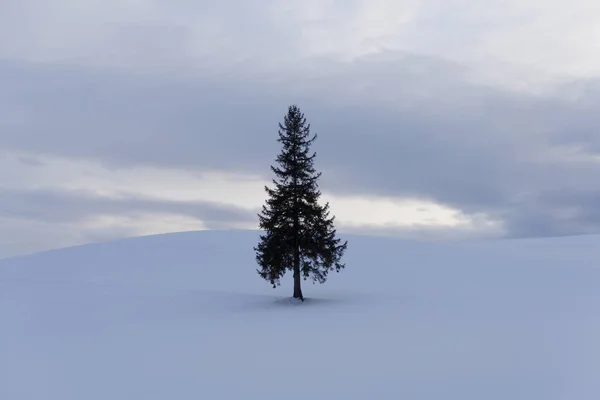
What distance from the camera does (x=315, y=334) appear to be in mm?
23844

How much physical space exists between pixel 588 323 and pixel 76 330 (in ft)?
74.8

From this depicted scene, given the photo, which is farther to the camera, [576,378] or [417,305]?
[417,305]

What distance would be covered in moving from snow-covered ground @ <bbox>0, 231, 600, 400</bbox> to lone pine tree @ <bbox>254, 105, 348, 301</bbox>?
221cm

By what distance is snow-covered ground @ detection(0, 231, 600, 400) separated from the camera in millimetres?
17653

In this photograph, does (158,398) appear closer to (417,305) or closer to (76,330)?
(76,330)

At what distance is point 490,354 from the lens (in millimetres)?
19969

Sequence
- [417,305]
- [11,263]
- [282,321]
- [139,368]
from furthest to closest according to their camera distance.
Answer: [11,263] < [417,305] < [282,321] < [139,368]

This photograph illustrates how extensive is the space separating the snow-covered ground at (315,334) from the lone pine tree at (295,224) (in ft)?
7.26

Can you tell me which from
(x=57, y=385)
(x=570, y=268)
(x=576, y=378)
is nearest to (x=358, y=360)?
(x=576, y=378)

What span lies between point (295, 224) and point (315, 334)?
10963 millimetres

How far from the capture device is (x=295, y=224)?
34.0m

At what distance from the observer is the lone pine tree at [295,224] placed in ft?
110

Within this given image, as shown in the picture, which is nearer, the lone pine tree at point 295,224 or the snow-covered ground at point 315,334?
the snow-covered ground at point 315,334

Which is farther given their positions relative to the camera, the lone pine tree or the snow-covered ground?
the lone pine tree
